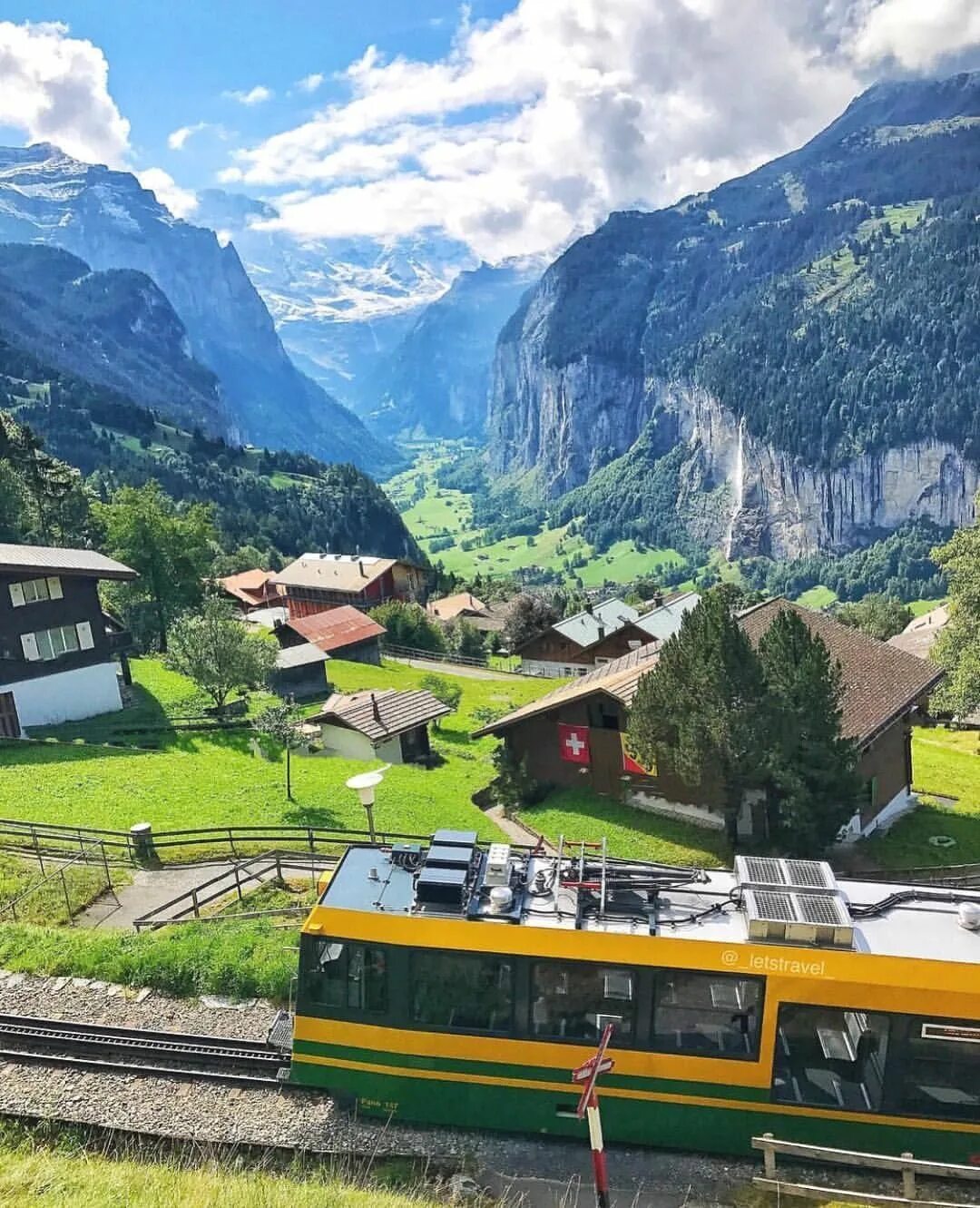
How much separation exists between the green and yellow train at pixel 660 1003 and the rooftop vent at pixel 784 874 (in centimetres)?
3

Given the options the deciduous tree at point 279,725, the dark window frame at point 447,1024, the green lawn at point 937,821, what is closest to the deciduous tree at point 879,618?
the green lawn at point 937,821

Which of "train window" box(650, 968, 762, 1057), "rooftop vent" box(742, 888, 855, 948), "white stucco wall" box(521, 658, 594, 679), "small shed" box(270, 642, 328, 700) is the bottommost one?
"white stucco wall" box(521, 658, 594, 679)

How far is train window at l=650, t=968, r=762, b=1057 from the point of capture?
36.7 feet

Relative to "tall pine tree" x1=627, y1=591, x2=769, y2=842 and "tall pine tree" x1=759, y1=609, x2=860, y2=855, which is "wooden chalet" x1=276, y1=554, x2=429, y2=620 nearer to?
"tall pine tree" x1=627, y1=591, x2=769, y2=842

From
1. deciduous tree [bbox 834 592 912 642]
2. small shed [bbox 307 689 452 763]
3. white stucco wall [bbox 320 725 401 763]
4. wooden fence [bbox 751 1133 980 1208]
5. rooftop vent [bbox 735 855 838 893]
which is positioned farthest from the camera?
deciduous tree [bbox 834 592 912 642]

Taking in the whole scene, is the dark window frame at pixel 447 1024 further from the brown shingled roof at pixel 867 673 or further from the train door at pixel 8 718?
the train door at pixel 8 718

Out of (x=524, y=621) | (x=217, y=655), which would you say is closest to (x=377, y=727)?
(x=217, y=655)

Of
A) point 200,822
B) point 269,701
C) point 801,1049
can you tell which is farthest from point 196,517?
point 801,1049

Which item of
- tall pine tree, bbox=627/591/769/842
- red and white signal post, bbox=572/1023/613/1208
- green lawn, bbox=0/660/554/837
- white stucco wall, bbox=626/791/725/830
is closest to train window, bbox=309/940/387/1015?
red and white signal post, bbox=572/1023/613/1208

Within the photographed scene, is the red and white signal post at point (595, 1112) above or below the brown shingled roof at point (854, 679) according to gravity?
above

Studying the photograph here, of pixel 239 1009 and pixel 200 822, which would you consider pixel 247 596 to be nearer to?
pixel 200 822

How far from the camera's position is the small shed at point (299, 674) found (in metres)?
55.3

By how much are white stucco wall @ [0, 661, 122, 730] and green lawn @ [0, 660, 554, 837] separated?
1113 mm

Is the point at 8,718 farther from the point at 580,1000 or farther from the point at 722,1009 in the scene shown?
the point at 722,1009
